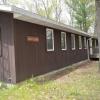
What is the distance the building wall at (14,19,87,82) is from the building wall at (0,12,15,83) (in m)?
0.22

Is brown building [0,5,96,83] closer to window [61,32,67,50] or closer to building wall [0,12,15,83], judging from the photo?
building wall [0,12,15,83]

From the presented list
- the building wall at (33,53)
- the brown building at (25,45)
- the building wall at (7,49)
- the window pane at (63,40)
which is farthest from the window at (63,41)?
the building wall at (7,49)

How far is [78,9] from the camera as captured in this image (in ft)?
132

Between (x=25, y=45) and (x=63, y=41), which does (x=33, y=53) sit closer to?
(x=25, y=45)

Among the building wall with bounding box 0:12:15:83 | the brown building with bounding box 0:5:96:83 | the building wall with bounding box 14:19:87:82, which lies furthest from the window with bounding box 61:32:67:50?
the building wall with bounding box 0:12:15:83

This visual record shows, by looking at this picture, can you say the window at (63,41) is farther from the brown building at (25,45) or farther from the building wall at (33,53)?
the brown building at (25,45)

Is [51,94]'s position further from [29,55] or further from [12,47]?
[29,55]

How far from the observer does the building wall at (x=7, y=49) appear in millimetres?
11180

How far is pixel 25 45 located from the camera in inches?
481

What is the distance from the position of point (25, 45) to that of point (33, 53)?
999 mm

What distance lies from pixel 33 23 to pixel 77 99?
5.69 metres

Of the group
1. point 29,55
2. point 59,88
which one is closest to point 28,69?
point 29,55

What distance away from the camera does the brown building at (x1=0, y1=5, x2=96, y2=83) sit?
11180mm

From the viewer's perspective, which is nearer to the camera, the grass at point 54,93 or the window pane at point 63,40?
the grass at point 54,93
